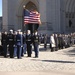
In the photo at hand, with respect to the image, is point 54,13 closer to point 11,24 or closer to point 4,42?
point 11,24

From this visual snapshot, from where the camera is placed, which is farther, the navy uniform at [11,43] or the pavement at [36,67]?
the navy uniform at [11,43]

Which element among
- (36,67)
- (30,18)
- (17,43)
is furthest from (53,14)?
(36,67)

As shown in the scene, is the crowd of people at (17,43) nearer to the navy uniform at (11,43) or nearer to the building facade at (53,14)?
the navy uniform at (11,43)

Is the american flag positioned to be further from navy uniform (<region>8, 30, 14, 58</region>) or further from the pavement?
the pavement

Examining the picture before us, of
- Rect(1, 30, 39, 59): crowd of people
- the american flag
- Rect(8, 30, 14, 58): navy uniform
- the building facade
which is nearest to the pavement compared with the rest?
Rect(1, 30, 39, 59): crowd of people

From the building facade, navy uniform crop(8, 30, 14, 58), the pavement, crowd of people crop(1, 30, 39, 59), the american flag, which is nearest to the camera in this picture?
the pavement

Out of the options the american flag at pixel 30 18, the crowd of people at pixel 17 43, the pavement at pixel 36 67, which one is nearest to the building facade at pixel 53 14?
the american flag at pixel 30 18

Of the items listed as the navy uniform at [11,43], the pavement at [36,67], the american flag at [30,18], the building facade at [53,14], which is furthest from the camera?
the building facade at [53,14]

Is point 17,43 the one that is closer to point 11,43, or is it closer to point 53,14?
point 11,43

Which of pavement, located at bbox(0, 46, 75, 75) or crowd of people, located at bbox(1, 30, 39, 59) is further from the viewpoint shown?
crowd of people, located at bbox(1, 30, 39, 59)

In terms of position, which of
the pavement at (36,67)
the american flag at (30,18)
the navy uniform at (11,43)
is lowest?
the pavement at (36,67)

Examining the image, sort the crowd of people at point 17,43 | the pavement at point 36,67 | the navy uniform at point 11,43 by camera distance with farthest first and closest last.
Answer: the navy uniform at point 11,43 < the crowd of people at point 17,43 < the pavement at point 36,67

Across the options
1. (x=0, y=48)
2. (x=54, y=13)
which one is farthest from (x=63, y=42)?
(x=54, y=13)

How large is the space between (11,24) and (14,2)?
120 inches
